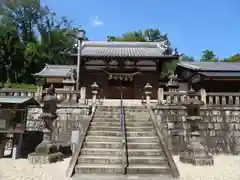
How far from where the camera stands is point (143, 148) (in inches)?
297

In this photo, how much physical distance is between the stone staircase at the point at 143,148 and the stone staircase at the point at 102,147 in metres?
0.42

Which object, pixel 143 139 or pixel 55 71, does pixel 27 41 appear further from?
pixel 143 139

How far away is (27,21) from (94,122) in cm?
3076

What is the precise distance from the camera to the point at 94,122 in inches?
362

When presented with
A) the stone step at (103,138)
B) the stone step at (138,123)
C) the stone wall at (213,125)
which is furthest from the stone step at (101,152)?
the stone wall at (213,125)

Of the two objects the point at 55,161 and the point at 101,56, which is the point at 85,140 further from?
the point at 101,56

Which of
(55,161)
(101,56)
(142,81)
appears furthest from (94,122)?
(142,81)

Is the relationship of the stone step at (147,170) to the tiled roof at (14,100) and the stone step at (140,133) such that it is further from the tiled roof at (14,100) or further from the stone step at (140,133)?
the tiled roof at (14,100)

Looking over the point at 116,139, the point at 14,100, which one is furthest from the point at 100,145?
the point at 14,100

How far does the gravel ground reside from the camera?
5.81 m

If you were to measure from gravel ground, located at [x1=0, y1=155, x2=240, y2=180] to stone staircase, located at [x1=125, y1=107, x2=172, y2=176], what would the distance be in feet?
2.44

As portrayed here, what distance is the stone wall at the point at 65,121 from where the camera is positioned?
10133mm

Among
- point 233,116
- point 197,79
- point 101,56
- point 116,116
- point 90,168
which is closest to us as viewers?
point 90,168

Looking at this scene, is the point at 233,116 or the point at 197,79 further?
the point at 197,79
